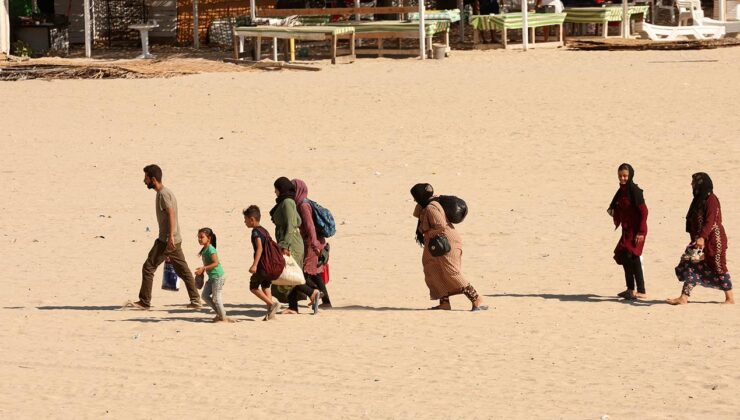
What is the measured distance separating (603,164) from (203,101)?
8.25 meters

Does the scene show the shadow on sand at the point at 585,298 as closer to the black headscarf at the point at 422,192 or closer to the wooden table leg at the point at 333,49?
the black headscarf at the point at 422,192

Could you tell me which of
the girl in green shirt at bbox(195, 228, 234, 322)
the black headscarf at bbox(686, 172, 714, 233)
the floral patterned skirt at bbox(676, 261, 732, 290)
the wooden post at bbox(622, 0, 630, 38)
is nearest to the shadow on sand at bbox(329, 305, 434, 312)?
the girl in green shirt at bbox(195, 228, 234, 322)

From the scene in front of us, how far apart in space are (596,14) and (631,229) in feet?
69.6

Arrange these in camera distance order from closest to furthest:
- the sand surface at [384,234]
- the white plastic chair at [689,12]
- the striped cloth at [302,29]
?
the sand surface at [384,234]
the striped cloth at [302,29]
the white plastic chair at [689,12]

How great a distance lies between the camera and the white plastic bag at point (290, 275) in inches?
459

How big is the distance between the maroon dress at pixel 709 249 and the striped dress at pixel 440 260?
1806mm

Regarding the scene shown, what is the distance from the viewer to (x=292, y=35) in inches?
1168

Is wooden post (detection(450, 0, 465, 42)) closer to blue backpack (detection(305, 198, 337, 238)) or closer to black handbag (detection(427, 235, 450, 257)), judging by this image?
blue backpack (detection(305, 198, 337, 238))

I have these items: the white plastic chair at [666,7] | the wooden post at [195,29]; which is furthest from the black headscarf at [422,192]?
the white plastic chair at [666,7]

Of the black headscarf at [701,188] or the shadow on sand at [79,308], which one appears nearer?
the black headscarf at [701,188]

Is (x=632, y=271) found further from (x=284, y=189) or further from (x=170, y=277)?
(x=170, y=277)

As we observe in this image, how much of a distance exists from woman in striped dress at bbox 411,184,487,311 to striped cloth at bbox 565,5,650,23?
2158cm

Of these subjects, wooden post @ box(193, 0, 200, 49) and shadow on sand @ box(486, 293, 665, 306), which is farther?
wooden post @ box(193, 0, 200, 49)

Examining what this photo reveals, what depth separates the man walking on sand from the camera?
477 inches
